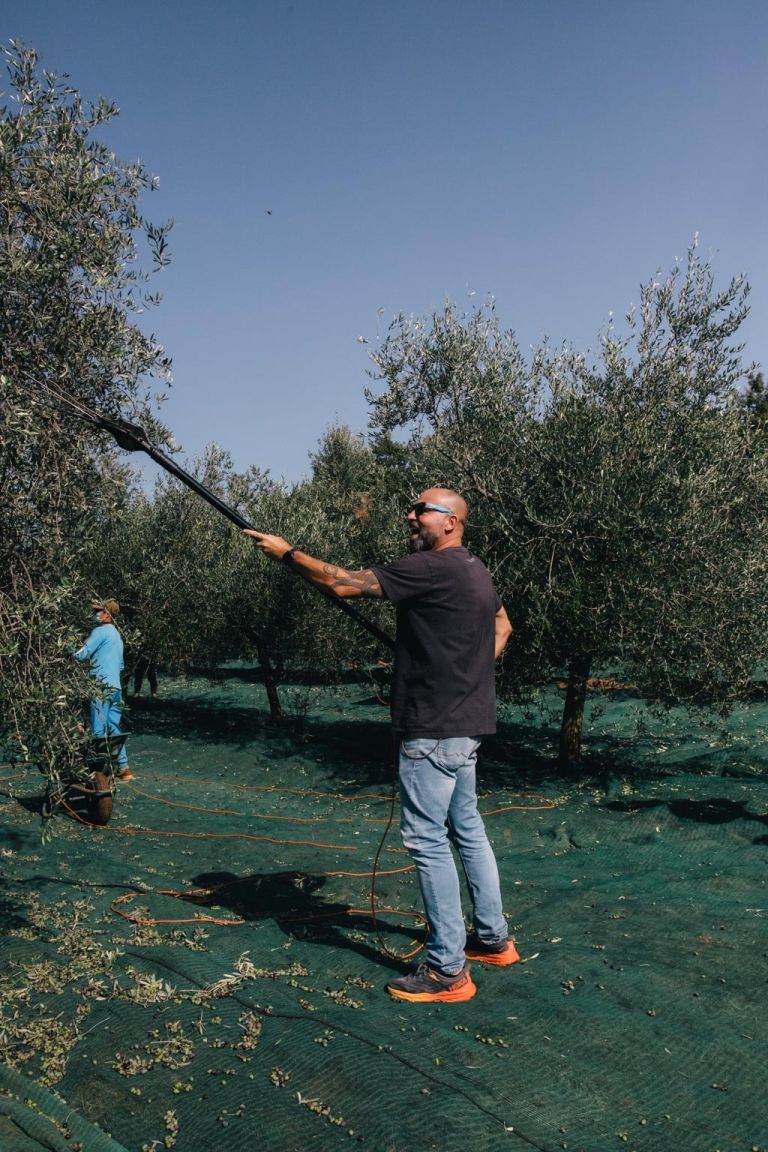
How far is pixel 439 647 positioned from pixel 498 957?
1.89 m

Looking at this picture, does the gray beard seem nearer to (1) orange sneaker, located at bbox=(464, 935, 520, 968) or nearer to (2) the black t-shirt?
(2) the black t-shirt

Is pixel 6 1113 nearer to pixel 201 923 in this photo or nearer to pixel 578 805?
pixel 201 923

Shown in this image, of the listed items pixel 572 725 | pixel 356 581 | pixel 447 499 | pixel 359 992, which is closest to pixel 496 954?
pixel 359 992

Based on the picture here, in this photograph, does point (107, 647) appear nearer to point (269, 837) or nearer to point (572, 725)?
point (269, 837)

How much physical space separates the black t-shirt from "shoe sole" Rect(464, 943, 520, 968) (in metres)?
1.37

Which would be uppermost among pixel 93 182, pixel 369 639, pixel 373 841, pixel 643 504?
pixel 93 182

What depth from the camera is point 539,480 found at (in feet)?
36.4

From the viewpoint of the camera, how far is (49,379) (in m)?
4.94

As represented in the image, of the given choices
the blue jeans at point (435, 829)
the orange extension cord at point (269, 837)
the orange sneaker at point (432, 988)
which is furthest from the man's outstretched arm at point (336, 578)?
the orange sneaker at point (432, 988)

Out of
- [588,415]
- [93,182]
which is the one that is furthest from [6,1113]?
[588,415]

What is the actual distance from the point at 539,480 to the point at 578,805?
387 centimetres

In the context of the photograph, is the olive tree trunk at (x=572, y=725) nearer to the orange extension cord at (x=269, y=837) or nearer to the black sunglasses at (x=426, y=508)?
the orange extension cord at (x=269, y=837)

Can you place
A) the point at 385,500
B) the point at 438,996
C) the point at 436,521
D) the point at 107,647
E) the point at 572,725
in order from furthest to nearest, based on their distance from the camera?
1. the point at 385,500
2. the point at 572,725
3. the point at 107,647
4. the point at 436,521
5. the point at 438,996

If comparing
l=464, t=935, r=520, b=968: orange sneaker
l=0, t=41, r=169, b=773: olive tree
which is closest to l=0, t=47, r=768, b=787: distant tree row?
l=0, t=41, r=169, b=773: olive tree
